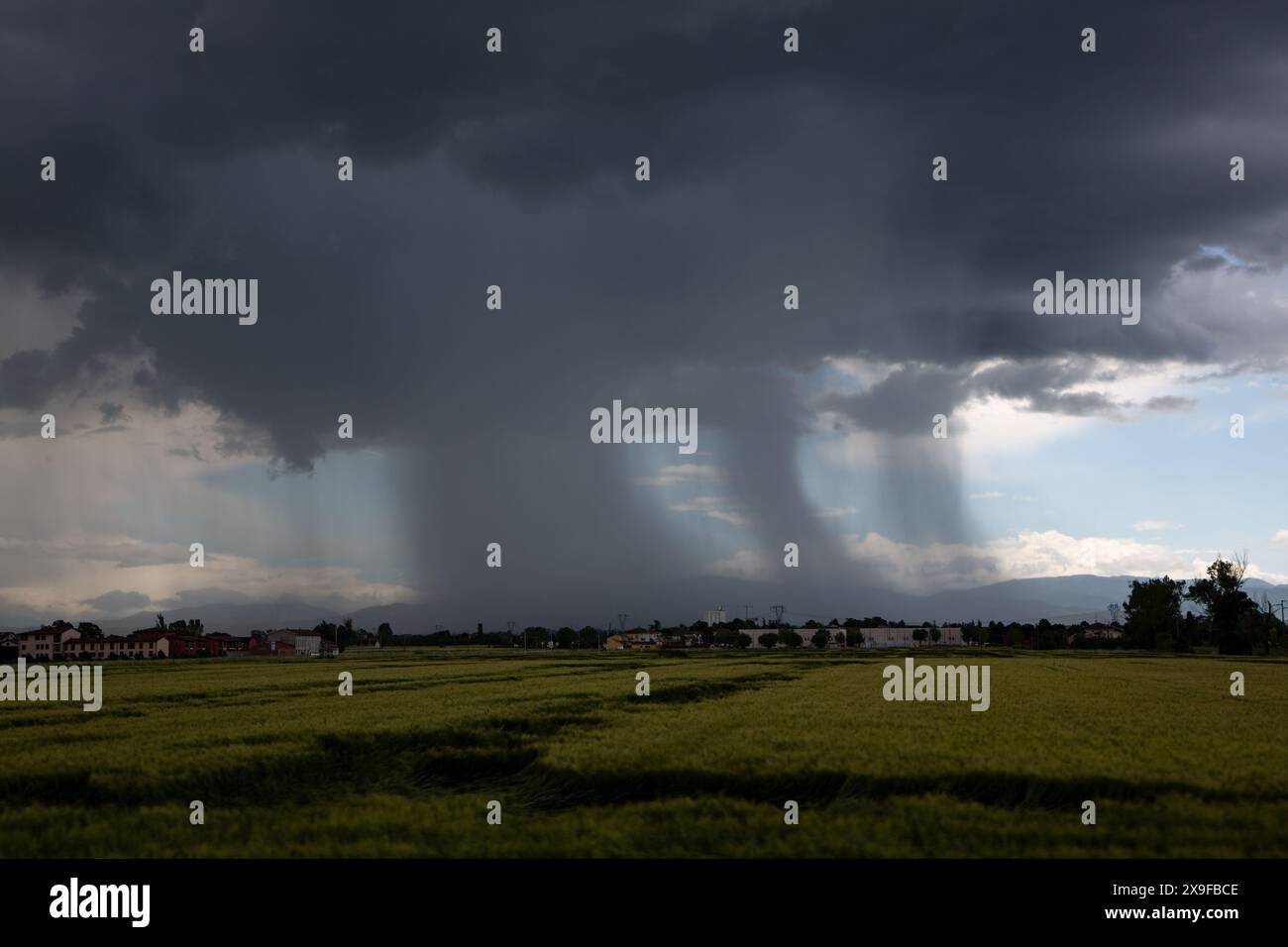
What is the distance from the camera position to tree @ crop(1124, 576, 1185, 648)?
176 metres

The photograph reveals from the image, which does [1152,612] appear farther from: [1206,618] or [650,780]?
[650,780]

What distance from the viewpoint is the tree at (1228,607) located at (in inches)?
5433

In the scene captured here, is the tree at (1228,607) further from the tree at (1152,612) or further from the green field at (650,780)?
the green field at (650,780)

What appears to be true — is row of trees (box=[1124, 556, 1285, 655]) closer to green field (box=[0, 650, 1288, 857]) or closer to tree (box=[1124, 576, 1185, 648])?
tree (box=[1124, 576, 1185, 648])

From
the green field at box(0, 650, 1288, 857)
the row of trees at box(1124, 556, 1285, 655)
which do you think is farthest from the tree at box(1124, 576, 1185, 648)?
the green field at box(0, 650, 1288, 857)

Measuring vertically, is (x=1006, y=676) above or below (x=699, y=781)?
below

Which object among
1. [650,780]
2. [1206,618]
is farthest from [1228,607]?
[650,780]

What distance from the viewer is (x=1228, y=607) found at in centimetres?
14550

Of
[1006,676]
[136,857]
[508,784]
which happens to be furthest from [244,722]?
[1006,676]

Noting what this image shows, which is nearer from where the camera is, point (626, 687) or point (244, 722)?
point (244, 722)

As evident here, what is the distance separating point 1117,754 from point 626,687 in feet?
92.3

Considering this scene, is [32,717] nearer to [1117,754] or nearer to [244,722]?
[244,722]
